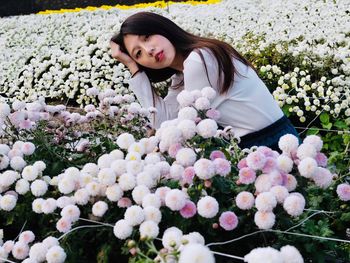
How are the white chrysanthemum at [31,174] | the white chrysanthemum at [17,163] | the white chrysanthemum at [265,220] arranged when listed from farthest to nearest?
the white chrysanthemum at [17,163] < the white chrysanthemum at [31,174] < the white chrysanthemum at [265,220]

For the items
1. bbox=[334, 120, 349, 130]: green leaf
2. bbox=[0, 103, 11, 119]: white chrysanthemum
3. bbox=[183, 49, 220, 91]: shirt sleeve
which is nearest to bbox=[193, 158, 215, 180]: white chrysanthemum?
bbox=[0, 103, 11, 119]: white chrysanthemum

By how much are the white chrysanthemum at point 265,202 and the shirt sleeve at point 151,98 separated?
5.87 feet

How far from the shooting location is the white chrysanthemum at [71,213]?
1459mm

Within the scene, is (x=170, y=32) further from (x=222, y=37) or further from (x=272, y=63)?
(x=222, y=37)

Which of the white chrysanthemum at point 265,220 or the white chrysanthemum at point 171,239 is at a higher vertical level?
the white chrysanthemum at point 171,239

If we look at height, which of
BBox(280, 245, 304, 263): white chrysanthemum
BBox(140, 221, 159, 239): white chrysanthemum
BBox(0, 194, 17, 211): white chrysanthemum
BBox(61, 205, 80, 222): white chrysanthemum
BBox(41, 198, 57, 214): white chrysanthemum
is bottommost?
BBox(0, 194, 17, 211): white chrysanthemum

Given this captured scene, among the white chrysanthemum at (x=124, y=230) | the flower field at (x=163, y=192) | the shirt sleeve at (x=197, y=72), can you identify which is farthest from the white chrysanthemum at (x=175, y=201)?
the shirt sleeve at (x=197, y=72)

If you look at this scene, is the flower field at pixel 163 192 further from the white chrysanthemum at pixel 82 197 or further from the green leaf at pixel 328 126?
the green leaf at pixel 328 126

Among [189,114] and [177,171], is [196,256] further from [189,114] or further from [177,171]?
[189,114]

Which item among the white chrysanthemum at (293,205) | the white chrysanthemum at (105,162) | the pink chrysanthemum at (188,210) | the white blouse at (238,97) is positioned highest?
the white chrysanthemum at (293,205)

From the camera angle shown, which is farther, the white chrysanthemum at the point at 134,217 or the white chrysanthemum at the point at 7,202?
the white chrysanthemum at the point at 7,202

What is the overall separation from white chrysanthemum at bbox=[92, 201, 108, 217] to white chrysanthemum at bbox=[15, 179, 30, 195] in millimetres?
281

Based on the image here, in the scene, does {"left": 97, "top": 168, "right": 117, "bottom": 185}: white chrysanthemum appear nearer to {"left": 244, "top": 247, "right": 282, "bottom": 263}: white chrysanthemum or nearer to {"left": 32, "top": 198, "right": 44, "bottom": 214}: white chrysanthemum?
{"left": 32, "top": 198, "right": 44, "bottom": 214}: white chrysanthemum

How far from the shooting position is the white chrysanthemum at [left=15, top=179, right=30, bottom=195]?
1.64 metres
